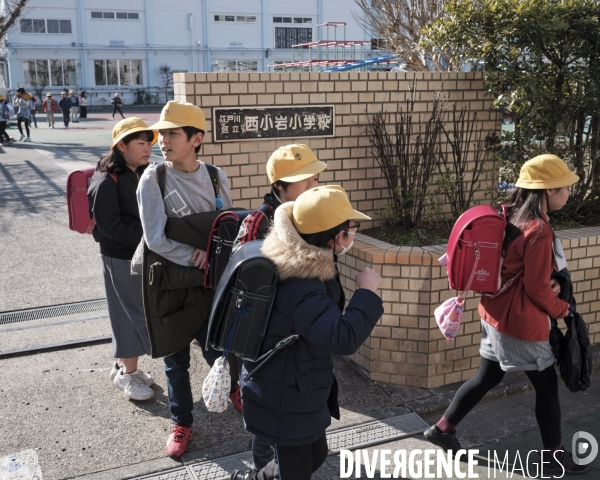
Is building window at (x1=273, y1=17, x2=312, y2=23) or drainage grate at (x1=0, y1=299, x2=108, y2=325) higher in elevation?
building window at (x1=273, y1=17, x2=312, y2=23)

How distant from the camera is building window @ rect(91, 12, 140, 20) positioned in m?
45.2

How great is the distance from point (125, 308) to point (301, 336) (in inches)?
77.8

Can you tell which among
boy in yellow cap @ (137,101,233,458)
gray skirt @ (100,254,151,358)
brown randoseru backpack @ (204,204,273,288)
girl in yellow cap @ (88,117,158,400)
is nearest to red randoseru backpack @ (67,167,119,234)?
girl in yellow cap @ (88,117,158,400)

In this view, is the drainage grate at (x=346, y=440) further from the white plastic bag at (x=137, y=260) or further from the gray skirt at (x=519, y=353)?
the white plastic bag at (x=137, y=260)

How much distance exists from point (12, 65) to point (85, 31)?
529 centimetres

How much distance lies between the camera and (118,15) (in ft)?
149

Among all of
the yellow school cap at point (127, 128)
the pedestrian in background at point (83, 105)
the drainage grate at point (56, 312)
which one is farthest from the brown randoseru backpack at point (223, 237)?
the pedestrian in background at point (83, 105)

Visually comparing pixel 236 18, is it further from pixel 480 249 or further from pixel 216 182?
pixel 480 249

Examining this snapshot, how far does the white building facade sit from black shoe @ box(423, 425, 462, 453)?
4410 cm

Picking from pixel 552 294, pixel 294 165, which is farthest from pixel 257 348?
pixel 552 294

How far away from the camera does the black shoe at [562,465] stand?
3.67m

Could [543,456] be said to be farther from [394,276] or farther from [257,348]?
[257,348]

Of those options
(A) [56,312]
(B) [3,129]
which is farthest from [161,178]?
(B) [3,129]

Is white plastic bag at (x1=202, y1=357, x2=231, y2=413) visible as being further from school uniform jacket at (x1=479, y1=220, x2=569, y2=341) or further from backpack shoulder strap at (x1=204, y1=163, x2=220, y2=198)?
school uniform jacket at (x1=479, y1=220, x2=569, y2=341)
